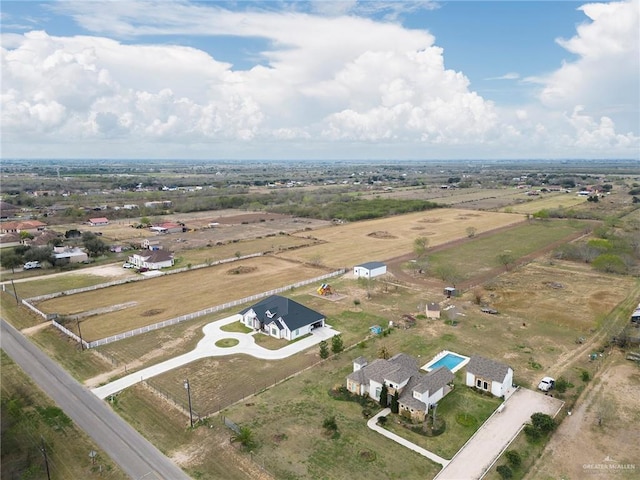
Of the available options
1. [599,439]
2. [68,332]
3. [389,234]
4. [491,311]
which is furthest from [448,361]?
[389,234]

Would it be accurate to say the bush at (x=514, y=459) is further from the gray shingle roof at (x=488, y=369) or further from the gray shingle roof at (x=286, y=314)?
the gray shingle roof at (x=286, y=314)

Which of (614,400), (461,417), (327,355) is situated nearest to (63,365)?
(327,355)

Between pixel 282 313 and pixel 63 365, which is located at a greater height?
pixel 282 313

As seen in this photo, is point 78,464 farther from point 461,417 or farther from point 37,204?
point 37,204

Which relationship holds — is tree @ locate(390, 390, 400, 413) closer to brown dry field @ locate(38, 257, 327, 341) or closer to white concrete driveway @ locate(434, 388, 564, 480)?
white concrete driveway @ locate(434, 388, 564, 480)

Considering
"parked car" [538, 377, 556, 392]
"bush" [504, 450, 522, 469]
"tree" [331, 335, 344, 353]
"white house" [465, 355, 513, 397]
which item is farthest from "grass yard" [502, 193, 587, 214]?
"bush" [504, 450, 522, 469]

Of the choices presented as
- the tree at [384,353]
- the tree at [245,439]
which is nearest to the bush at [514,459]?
the tree at [384,353]
